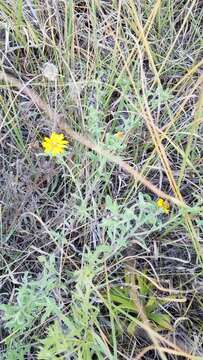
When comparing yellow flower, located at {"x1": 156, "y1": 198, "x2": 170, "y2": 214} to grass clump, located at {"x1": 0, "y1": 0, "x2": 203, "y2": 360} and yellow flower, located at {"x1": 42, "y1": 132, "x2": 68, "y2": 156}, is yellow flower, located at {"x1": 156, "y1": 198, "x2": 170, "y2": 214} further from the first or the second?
yellow flower, located at {"x1": 42, "y1": 132, "x2": 68, "y2": 156}

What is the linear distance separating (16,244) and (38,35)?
1.51 feet

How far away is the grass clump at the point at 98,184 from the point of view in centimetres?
95

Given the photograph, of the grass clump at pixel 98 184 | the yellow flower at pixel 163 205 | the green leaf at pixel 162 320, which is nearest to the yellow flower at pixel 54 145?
the grass clump at pixel 98 184

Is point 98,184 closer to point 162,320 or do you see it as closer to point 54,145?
point 54,145

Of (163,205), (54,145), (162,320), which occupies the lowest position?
(162,320)

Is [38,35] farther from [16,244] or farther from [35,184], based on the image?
[16,244]

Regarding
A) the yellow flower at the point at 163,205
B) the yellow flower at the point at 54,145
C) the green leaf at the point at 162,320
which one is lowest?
the green leaf at the point at 162,320

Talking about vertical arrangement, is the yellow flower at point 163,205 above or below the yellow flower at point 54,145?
below

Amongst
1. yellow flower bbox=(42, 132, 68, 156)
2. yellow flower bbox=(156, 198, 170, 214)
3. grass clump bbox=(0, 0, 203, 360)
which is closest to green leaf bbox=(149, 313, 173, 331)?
grass clump bbox=(0, 0, 203, 360)

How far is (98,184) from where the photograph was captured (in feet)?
3.53

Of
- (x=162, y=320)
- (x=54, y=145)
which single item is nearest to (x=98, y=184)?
(x=54, y=145)

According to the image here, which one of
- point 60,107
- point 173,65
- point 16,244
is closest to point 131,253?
point 16,244

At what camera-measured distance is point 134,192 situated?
1.07 m

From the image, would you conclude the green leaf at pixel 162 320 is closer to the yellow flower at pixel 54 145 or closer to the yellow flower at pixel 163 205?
the yellow flower at pixel 163 205
